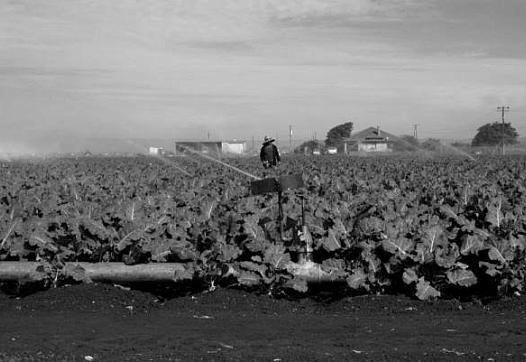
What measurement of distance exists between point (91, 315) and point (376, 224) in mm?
2982

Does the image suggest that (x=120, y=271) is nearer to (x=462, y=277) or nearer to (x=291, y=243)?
(x=291, y=243)

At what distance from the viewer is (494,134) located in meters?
99.8

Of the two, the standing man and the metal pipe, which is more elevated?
the standing man

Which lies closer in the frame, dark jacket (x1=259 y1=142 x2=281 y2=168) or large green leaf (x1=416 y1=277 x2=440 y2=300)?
large green leaf (x1=416 y1=277 x2=440 y2=300)

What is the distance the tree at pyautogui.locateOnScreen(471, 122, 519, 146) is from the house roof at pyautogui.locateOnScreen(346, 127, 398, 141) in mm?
10052

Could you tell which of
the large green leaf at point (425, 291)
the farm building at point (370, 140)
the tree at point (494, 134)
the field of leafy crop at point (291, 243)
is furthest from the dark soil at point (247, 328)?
the tree at point (494, 134)

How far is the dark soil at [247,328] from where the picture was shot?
6258mm

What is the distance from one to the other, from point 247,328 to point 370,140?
95.8 m

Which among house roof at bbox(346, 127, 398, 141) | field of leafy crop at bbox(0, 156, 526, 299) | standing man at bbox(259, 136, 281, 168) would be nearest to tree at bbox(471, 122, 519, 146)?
house roof at bbox(346, 127, 398, 141)

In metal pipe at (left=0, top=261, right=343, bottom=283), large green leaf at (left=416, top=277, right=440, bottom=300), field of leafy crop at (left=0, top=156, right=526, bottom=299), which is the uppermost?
field of leafy crop at (left=0, top=156, right=526, bottom=299)

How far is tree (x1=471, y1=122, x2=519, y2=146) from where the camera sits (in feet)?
318

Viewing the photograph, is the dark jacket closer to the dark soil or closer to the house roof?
the dark soil

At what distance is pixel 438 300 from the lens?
7.80 m

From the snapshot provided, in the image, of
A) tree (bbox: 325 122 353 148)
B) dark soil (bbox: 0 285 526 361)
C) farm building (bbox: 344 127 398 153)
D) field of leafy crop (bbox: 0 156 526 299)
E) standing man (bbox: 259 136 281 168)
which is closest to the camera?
dark soil (bbox: 0 285 526 361)
